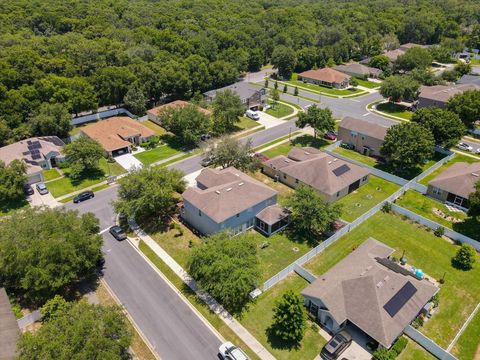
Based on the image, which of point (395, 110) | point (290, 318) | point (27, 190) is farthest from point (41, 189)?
point (395, 110)

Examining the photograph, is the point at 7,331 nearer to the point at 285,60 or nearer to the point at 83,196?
the point at 83,196

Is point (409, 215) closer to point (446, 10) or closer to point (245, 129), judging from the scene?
point (245, 129)

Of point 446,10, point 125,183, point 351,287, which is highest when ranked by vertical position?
point 446,10

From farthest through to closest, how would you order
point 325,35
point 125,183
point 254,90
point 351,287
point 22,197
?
point 325,35 < point 254,90 < point 22,197 < point 125,183 < point 351,287

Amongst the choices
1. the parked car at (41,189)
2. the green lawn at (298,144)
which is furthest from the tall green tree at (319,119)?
the parked car at (41,189)

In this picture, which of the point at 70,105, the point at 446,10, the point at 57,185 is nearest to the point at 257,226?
the point at 57,185

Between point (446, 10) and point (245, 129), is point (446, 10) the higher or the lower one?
the higher one
